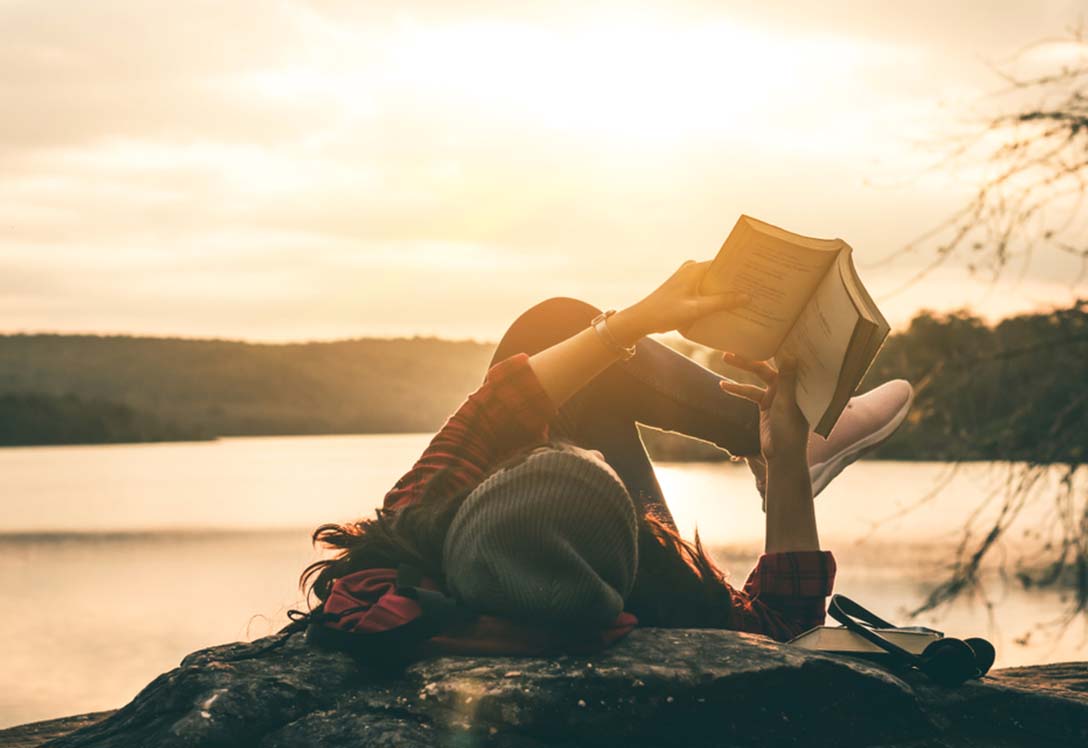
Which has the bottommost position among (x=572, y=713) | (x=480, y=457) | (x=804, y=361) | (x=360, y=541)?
(x=572, y=713)

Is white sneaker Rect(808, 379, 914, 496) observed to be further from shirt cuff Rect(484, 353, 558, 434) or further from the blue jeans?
shirt cuff Rect(484, 353, 558, 434)

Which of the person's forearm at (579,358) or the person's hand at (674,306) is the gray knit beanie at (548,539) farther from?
the person's hand at (674,306)

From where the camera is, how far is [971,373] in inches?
199

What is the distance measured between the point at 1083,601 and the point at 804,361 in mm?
2823

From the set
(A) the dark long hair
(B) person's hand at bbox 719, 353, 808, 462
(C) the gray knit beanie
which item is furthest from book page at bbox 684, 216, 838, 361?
(C) the gray knit beanie

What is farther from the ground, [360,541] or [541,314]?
[541,314]

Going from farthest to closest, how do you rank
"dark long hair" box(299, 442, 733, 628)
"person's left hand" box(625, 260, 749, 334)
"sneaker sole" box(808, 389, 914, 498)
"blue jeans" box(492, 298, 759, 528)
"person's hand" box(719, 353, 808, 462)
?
"sneaker sole" box(808, 389, 914, 498) < "blue jeans" box(492, 298, 759, 528) < "person's hand" box(719, 353, 808, 462) < "person's left hand" box(625, 260, 749, 334) < "dark long hair" box(299, 442, 733, 628)

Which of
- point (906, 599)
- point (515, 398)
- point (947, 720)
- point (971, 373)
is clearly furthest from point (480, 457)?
point (906, 599)

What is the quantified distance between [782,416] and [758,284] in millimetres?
445

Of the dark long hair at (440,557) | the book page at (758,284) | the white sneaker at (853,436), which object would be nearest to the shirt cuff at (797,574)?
the dark long hair at (440,557)

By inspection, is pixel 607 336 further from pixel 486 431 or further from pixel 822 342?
pixel 822 342

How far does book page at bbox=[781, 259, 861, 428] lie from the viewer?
2.50 meters

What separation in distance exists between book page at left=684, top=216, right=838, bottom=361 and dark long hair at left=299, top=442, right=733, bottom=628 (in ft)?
1.61

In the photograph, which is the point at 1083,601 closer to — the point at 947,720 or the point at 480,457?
the point at 947,720
